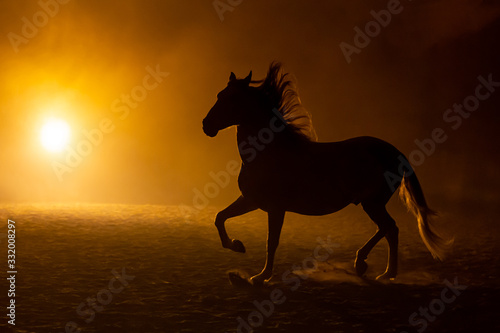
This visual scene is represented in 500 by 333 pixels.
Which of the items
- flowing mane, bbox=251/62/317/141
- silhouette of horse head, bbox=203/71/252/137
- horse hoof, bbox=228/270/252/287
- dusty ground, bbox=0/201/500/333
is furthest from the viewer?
flowing mane, bbox=251/62/317/141

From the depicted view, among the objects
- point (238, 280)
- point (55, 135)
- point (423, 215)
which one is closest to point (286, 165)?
point (238, 280)

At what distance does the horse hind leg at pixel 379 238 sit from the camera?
6352 mm

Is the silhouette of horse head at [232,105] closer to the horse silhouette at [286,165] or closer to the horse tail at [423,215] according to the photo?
the horse silhouette at [286,165]

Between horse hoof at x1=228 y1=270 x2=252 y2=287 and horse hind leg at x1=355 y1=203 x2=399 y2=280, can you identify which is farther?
horse hind leg at x1=355 y1=203 x2=399 y2=280

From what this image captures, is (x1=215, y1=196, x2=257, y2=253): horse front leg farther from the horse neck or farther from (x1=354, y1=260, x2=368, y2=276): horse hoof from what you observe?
(x1=354, y1=260, x2=368, y2=276): horse hoof

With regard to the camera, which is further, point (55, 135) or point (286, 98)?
point (55, 135)

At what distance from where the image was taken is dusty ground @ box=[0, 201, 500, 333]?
4.67 meters

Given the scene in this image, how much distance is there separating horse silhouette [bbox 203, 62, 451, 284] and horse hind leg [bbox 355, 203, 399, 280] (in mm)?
11

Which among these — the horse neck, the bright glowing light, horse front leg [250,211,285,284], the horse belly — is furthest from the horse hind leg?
the bright glowing light

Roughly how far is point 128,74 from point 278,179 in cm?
1261

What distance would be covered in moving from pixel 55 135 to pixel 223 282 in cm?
1256

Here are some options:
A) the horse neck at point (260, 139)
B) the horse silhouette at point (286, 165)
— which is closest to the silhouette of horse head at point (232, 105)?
the horse silhouette at point (286, 165)

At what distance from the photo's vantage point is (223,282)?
6.05 m

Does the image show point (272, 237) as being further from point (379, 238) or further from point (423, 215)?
point (423, 215)
